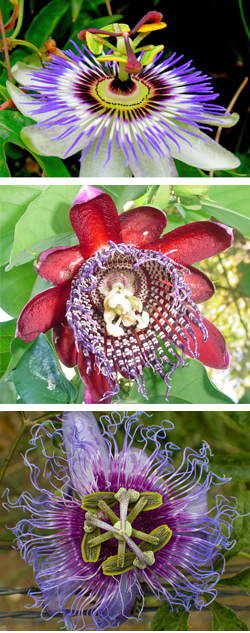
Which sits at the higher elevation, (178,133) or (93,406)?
(178,133)

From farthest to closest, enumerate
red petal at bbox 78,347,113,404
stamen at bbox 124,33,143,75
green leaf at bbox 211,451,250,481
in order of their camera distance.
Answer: green leaf at bbox 211,451,250,481 < red petal at bbox 78,347,113,404 < stamen at bbox 124,33,143,75

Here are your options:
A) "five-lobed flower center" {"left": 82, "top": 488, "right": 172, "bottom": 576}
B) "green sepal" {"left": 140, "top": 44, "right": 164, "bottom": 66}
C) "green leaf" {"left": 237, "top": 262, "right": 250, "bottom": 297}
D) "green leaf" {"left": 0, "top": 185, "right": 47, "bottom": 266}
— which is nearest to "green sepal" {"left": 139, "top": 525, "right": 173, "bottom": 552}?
"five-lobed flower center" {"left": 82, "top": 488, "right": 172, "bottom": 576}

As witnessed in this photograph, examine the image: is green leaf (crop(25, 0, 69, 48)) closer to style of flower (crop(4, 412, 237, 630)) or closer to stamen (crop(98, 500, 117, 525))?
style of flower (crop(4, 412, 237, 630))

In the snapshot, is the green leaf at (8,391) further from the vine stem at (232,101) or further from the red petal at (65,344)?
the vine stem at (232,101)

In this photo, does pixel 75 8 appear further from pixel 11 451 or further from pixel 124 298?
pixel 11 451

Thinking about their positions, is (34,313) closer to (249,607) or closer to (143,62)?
(143,62)

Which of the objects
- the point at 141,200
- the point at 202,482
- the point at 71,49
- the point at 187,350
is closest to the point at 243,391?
the point at 187,350

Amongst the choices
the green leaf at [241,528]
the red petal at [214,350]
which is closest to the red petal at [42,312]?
the red petal at [214,350]
